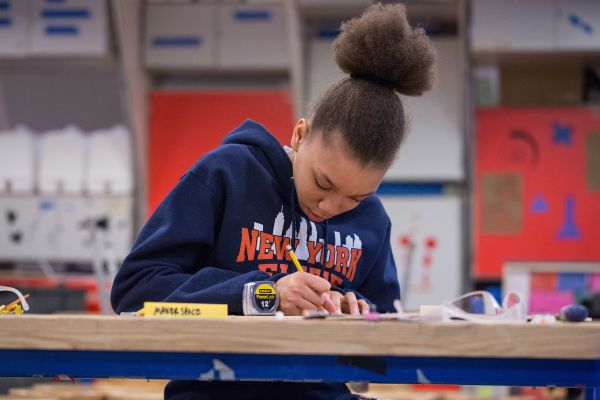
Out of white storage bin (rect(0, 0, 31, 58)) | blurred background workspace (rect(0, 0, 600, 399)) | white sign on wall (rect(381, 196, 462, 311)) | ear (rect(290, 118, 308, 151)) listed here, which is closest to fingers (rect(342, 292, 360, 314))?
ear (rect(290, 118, 308, 151))

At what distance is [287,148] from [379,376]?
2.39 ft

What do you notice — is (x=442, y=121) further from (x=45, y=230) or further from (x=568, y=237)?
(x=45, y=230)

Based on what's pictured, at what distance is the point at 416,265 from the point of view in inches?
159

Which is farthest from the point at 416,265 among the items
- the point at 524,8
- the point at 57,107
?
the point at 57,107

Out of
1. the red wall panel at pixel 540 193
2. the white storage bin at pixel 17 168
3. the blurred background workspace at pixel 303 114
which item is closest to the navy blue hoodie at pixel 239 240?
the blurred background workspace at pixel 303 114

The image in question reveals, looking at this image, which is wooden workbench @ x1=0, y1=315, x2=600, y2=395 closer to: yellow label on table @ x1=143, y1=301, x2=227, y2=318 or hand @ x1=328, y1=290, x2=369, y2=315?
yellow label on table @ x1=143, y1=301, x2=227, y2=318

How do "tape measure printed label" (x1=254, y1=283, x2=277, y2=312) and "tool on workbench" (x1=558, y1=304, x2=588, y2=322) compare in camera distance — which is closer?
"tool on workbench" (x1=558, y1=304, x2=588, y2=322)

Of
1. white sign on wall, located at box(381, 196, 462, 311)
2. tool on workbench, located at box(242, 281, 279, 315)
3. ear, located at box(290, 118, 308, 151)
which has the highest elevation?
ear, located at box(290, 118, 308, 151)

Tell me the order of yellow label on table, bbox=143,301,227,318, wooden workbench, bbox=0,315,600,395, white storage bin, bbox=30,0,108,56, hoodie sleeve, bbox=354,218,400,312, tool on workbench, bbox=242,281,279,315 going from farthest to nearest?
white storage bin, bbox=30,0,108,56 < hoodie sleeve, bbox=354,218,400,312 < tool on workbench, bbox=242,281,279,315 < yellow label on table, bbox=143,301,227,318 < wooden workbench, bbox=0,315,600,395

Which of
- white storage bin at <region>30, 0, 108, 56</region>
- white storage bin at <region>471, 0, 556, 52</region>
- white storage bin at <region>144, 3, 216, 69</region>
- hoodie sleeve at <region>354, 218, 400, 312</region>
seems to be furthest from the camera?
white storage bin at <region>144, 3, 216, 69</region>

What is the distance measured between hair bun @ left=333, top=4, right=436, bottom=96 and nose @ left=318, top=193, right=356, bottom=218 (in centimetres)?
20

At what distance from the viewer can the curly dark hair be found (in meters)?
1.39

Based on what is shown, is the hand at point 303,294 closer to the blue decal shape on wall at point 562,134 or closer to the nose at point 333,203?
the nose at point 333,203

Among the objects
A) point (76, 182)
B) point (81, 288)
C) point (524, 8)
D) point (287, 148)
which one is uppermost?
point (524, 8)
